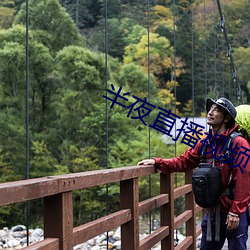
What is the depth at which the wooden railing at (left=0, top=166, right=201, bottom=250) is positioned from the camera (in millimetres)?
1243

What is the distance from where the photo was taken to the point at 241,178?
1.90 meters

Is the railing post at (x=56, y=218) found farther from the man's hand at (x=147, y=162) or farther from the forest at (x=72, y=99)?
the forest at (x=72, y=99)

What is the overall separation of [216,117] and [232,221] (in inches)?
13.0

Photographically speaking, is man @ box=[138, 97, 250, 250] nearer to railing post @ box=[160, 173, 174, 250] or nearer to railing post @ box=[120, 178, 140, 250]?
railing post @ box=[120, 178, 140, 250]

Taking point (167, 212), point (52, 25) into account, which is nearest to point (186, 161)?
point (167, 212)

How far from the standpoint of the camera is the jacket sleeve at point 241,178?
6.20ft

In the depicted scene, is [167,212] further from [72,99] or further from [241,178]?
[72,99]

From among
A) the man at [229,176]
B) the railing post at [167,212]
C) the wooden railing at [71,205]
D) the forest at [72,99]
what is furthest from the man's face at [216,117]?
the forest at [72,99]

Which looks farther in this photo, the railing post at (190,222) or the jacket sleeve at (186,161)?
the railing post at (190,222)

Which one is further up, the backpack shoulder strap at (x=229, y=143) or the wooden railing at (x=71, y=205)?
the backpack shoulder strap at (x=229, y=143)

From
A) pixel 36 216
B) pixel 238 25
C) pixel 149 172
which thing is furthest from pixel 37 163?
pixel 149 172

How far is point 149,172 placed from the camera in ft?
7.30

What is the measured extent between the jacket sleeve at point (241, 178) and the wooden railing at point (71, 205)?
1.07ft

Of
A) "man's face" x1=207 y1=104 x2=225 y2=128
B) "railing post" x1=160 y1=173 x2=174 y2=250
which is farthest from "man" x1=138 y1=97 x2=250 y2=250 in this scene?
"railing post" x1=160 y1=173 x2=174 y2=250
